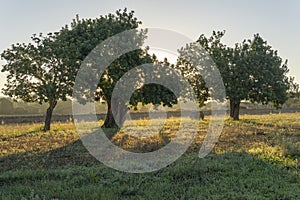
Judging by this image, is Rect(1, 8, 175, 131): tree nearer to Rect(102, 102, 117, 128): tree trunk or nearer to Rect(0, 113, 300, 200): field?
Rect(102, 102, 117, 128): tree trunk

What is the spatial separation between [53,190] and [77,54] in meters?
21.1

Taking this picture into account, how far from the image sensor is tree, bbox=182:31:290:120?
42.9m

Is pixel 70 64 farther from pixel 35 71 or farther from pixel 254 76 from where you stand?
pixel 254 76

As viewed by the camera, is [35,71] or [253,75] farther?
[253,75]

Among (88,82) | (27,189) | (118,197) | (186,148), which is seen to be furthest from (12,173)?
(88,82)

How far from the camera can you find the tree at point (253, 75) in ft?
141

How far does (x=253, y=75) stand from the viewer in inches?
1713

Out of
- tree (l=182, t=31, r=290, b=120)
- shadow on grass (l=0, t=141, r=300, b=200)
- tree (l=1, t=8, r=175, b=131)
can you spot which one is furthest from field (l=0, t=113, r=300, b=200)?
tree (l=182, t=31, r=290, b=120)

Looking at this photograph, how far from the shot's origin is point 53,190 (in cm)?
952

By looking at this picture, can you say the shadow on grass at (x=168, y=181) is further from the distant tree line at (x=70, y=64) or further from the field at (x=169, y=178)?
the distant tree line at (x=70, y=64)

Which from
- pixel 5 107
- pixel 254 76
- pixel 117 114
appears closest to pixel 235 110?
pixel 254 76

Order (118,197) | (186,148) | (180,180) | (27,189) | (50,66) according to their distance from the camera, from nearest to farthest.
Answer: (118,197)
(27,189)
(180,180)
(186,148)
(50,66)

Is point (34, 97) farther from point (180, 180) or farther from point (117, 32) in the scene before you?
point (180, 180)

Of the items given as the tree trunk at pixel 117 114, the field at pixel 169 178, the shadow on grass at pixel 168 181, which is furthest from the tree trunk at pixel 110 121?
the shadow on grass at pixel 168 181
